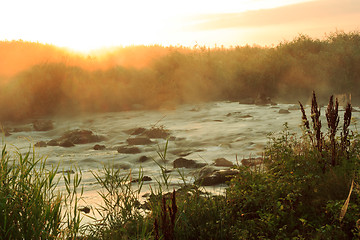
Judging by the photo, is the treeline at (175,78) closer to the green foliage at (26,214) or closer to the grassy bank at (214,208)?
the grassy bank at (214,208)

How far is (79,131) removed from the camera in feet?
37.2

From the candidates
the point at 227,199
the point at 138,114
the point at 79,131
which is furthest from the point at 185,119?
the point at 227,199

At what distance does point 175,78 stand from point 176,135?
7669 mm

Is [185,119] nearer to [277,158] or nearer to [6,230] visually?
[277,158]

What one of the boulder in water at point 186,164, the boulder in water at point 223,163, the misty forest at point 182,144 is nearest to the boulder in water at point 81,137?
the misty forest at point 182,144

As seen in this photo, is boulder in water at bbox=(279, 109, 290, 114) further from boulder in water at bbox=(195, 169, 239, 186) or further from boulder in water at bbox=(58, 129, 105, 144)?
boulder in water at bbox=(195, 169, 239, 186)

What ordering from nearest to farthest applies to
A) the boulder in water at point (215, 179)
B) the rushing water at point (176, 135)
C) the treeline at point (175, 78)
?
the boulder in water at point (215, 179), the rushing water at point (176, 135), the treeline at point (175, 78)

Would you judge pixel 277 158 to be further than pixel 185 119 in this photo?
No

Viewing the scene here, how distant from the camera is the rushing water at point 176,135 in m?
8.02

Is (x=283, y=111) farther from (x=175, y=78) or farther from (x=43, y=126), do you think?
(x=43, y=126)

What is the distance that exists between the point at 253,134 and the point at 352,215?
6.13 metres

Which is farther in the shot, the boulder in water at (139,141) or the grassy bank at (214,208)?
the boulder in water at (139,141)

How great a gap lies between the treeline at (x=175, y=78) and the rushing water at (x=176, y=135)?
4.43 feet

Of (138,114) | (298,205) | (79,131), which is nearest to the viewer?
(298,205)
